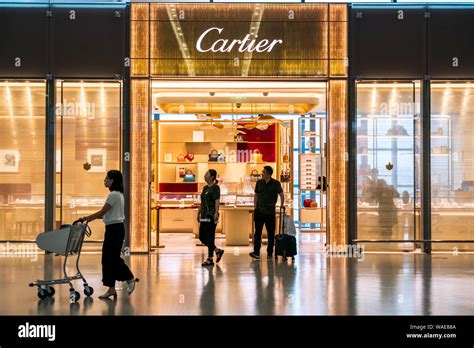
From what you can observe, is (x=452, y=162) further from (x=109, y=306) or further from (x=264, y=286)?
(x=109, y=306)

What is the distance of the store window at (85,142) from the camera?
44.9 feet

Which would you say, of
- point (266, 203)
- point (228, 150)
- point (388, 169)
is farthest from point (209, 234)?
point (228, 150)

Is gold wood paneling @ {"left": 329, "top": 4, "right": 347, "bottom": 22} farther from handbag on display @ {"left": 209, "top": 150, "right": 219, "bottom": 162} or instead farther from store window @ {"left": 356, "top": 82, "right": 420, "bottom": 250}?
handbag on display @ {"left": 209, "top": 150, "right": 219, "bottom": 162}

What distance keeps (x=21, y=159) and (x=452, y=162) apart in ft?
26.5

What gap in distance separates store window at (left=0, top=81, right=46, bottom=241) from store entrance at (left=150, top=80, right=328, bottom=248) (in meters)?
3.65

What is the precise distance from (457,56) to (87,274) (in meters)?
7.94

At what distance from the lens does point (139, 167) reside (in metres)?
13.7

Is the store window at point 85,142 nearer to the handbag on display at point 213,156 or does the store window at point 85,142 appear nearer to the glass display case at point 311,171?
the handbag on display at point 213,156

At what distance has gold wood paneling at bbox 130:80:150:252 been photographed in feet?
44.7

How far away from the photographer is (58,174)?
1366 cm

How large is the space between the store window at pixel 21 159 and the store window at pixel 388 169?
597 cm

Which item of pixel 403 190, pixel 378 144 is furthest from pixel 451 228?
pixel 378 144

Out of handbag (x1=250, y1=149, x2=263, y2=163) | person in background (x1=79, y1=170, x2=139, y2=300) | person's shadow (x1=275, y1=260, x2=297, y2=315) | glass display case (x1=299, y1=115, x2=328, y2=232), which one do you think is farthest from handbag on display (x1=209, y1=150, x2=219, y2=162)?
person in background (x1=79, y1=170, x2=139, y2=300)

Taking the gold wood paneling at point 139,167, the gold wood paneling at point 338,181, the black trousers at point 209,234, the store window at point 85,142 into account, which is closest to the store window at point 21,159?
the store window at point 85,142
